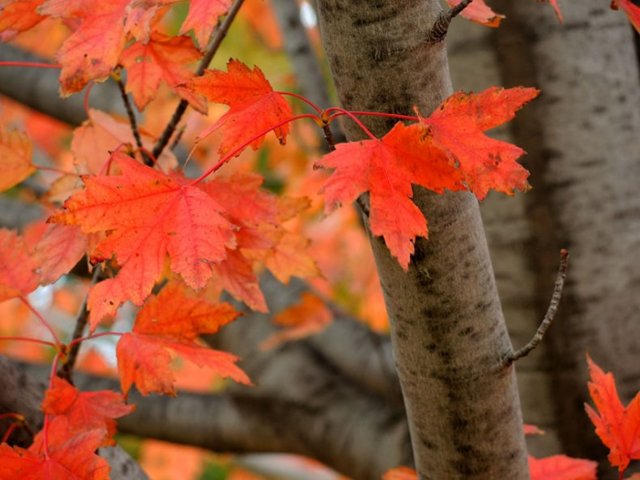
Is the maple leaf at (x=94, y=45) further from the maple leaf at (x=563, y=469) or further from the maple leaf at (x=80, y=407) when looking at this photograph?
the maple leaf at (x=563, y=469)

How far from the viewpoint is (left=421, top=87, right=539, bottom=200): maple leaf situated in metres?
0.66

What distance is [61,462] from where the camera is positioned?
2.34 ft

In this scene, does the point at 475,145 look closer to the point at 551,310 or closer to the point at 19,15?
the point at 551,310

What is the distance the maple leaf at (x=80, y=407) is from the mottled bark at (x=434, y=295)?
29 centimetres

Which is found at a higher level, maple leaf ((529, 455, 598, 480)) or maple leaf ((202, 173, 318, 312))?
maple leaf ((202, 173, 318, 312))

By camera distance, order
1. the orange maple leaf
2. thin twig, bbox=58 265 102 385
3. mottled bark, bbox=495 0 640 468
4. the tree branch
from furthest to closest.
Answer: the tree branch, mottled bark, bbox=495 0 640 468, thin twig, bbox=58 265 102 385, the orange maple leaf

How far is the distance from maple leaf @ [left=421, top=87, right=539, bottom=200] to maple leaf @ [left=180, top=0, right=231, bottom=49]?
0.20 m

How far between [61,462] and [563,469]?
0.55 m

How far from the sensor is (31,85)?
2.15 meters

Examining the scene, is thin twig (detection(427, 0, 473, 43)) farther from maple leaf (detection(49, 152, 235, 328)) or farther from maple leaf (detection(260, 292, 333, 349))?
maple leaf (detection(260, 292, 333, 349))

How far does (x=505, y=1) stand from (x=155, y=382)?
2.67 ft

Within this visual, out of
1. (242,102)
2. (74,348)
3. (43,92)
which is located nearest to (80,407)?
(74,348)

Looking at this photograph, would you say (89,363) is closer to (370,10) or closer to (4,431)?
(4,431)

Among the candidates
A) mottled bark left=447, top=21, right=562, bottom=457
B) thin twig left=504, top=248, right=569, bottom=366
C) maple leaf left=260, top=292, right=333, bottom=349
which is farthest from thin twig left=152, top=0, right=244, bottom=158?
maple leaf left=260, top=292, right=333, bottom=349
